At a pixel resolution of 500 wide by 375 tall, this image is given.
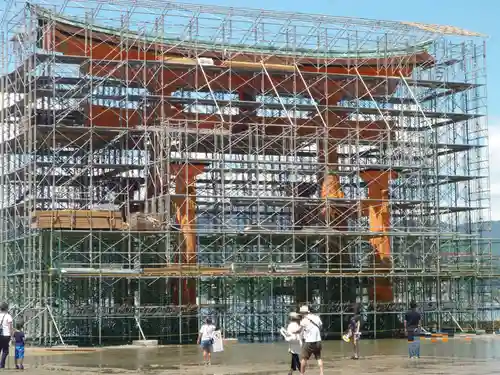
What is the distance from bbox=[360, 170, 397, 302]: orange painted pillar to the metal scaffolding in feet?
0.29

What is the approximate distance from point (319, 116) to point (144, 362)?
62.3ft

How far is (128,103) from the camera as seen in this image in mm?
46219

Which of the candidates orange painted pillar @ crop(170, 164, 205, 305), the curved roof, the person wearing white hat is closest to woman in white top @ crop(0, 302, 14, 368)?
the person wearing white hat

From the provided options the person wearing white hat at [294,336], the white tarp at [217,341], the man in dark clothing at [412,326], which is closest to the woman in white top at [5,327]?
the white tarp at [217,341]

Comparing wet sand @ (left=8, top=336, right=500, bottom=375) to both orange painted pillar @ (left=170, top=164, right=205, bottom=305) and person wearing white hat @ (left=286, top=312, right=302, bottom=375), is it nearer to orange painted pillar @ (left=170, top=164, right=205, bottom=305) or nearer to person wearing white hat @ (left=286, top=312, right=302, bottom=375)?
person wearing white hat @ (left=286, top=312, right=302, bottom=375)

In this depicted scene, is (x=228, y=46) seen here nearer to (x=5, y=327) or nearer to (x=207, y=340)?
(x=207, y=340)

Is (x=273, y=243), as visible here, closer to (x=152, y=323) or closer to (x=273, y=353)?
(x=152, y=323)

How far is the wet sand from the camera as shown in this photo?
2720 cm

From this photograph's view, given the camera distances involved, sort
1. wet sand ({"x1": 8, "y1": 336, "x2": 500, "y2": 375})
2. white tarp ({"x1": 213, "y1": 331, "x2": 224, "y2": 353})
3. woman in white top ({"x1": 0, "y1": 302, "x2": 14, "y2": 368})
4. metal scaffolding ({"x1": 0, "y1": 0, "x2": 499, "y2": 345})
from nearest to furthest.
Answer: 1. woman in white top ({"x1": 0, "y1": 302, "x2": 14, "y2": 368})
2. wet sand ({"x1": 8, "y1": 336, "x2": 500, "y2": 375})
3. white tarp ({"x1": 213, "y1": 331, "x2": 224, "y2": 353})
4. metal scaffolding ({"x1": 0, "y1": 0, "x2": 499, "y2": 345})

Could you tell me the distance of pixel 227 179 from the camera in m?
49.8

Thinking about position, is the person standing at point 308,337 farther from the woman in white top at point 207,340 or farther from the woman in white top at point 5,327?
the woman in white top at point 5,327

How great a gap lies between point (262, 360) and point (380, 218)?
15.5m

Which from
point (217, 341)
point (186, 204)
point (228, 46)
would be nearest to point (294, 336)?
point (217, 341)

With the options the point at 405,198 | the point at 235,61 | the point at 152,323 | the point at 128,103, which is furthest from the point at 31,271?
the point at 405,198
